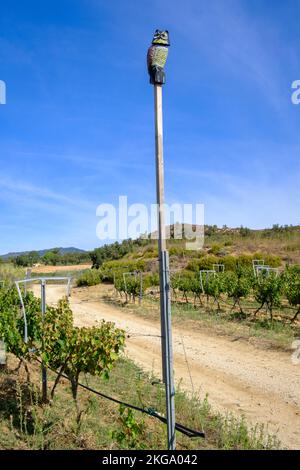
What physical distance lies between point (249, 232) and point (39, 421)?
41.8 meters

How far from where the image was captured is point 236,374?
319 inches

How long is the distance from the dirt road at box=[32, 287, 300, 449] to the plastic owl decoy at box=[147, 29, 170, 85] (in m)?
3.35

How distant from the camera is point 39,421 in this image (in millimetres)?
4793

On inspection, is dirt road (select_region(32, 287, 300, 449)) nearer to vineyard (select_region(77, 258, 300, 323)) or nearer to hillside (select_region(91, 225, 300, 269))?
vineyard (select_region(77, 258, 300, 323))

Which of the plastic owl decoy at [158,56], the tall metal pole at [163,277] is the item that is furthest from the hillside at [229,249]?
the plastic owl decoy at [158,56]

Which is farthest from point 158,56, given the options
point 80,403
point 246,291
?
point 246,291

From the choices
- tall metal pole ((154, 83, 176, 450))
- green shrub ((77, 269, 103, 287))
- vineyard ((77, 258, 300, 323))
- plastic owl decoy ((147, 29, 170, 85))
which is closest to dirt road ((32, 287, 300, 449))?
tall metal pole ((154, 83, 176, 450))

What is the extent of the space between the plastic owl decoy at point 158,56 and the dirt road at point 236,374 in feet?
11.0

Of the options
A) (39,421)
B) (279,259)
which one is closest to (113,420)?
(39,421)

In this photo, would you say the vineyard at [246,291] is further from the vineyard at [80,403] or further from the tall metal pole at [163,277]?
the tall metal pole at [163,277]

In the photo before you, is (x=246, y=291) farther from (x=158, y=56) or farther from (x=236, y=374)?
(x=158, y=56)

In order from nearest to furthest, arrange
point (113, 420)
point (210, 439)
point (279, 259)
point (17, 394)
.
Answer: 1. point (210, 439)
2. point (113, 420)
3. point (17, 394)
4. point (279, 259)

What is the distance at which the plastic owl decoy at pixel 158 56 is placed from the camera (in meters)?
3.63

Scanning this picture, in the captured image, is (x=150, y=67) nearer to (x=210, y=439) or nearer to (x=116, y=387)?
(x=210, y=439)
